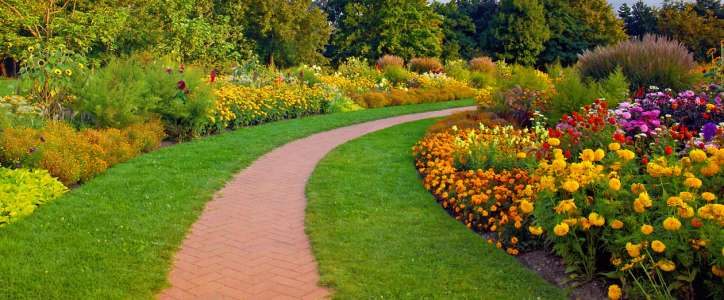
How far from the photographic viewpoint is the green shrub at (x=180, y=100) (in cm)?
853

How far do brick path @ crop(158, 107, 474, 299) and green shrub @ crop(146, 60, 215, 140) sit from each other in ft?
7.96

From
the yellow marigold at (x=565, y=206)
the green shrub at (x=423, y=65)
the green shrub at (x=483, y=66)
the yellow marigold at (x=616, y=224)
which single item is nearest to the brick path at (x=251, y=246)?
the yellow marigold at (x=565, y=206)

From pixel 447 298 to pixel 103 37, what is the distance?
17484mm

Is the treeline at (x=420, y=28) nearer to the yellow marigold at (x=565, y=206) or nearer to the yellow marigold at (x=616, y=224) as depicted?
the yellow marigold at (x=565, y=206)

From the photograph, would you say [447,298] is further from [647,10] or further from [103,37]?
[647,10]

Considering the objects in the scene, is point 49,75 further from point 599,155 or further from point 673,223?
point 673,223

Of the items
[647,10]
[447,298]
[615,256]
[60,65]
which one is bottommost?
[447,298]

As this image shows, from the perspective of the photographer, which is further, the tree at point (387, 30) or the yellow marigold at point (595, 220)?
the tree at point (387, 30)

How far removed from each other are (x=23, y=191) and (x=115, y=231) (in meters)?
1.27

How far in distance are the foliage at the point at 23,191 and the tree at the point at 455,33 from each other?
1497 inches

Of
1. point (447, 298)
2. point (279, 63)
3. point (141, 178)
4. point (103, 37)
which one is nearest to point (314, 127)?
point (141, 178)

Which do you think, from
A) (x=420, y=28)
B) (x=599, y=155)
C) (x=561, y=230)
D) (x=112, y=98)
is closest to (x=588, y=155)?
(x=599, y=155)

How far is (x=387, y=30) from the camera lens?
35.1m

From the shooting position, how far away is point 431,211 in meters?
5.06
